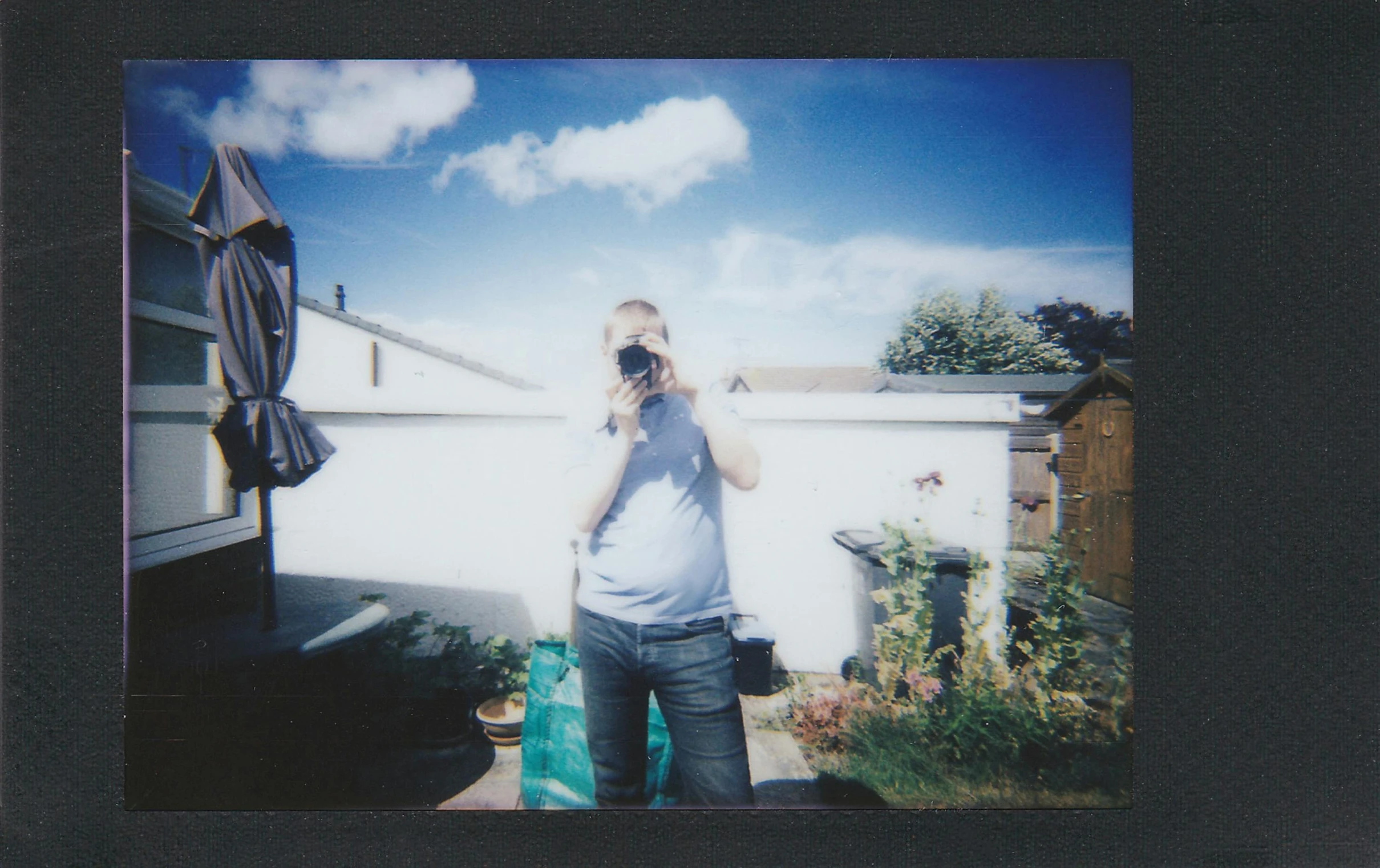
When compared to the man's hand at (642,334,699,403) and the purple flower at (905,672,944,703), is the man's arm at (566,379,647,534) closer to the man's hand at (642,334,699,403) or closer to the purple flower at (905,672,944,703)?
the man's hand at (642,334,699,403)

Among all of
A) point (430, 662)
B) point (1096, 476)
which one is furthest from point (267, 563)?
point (1096, 476)

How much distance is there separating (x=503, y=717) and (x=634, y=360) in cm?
133

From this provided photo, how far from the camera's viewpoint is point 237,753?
11.3 ft

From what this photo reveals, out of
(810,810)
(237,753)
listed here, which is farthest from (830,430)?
(237,753)

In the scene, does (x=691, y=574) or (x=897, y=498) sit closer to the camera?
(x=691, y=574)

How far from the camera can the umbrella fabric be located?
332cm

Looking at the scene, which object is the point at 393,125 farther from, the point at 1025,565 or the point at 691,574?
the point at 1025,565

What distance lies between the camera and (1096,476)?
11.2 ft

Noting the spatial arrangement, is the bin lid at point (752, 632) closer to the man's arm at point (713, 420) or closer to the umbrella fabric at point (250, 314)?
the man's arm at point (713, 420)

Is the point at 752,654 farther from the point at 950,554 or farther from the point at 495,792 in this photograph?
the point at 495,792

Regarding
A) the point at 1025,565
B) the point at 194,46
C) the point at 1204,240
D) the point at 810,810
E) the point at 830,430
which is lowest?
the point at 810,810

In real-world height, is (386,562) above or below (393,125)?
below

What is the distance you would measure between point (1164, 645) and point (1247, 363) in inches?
39.8

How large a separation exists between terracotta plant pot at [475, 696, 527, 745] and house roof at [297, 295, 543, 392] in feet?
3.61
